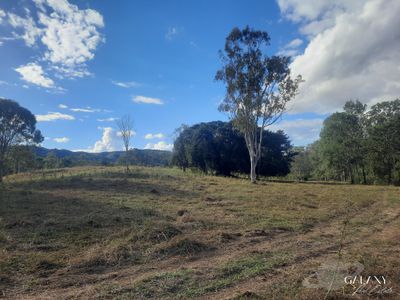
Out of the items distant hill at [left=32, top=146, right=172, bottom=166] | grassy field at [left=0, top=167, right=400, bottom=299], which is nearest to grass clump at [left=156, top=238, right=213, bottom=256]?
grassy field at [left=0, top=167, right=400, bottom=299]

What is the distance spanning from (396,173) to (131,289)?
150ft

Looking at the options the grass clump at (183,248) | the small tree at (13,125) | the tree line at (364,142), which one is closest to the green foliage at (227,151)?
the tree line at (364,142)

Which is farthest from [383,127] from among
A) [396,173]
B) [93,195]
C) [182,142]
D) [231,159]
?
[93,195]

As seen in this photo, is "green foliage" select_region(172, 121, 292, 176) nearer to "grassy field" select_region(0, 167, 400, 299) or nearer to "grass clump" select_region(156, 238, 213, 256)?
"grassy field" select_region(0, 167, 400, 299)

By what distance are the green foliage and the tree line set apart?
22.3 ft

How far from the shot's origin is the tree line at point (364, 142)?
1642 inches

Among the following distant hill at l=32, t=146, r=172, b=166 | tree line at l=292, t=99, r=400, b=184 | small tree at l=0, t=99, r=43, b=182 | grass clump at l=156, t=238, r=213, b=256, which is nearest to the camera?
grass clump at l=156, t=238, r=213, b=256

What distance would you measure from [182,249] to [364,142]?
42.2 meters

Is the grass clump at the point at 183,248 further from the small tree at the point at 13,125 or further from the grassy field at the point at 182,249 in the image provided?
the small tree at the point at 13,125

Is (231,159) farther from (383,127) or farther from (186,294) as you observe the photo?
(186,294)

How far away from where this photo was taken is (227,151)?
45406 millimetres

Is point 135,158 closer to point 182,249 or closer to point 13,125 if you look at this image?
point 13,125

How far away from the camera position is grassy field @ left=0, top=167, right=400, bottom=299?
5.31m

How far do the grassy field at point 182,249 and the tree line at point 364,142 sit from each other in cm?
3134
